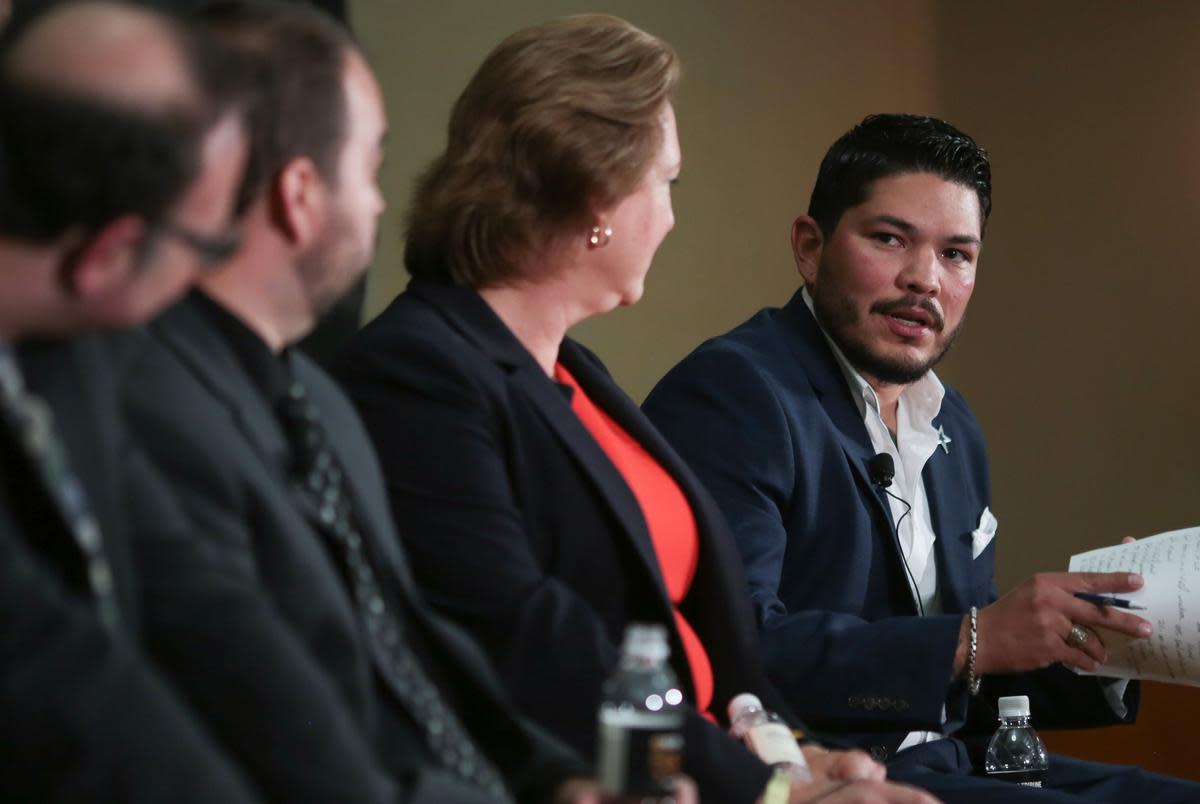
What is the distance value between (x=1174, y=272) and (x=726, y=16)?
5.11ft

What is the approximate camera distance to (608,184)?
6.49 feet

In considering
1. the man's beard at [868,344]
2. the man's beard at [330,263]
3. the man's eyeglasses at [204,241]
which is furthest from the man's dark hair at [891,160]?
the man's eyeglasses at [204,241]

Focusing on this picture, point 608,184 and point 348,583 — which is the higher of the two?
point 608,184

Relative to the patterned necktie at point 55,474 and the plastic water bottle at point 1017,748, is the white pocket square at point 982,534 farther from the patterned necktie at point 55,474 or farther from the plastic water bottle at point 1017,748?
the patterned necktie at point 55,474

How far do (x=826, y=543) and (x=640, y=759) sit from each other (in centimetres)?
99

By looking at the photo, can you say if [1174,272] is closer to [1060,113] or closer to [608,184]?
[1060,113]

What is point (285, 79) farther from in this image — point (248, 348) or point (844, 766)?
point (844, 766)

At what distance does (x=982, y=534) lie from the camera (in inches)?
109

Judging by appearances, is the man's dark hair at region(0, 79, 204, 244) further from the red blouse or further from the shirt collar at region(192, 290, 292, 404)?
the red blouse

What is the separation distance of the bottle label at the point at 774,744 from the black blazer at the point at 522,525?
0.33ft

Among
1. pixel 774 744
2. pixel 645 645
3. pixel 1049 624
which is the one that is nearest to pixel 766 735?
pixel 774 744

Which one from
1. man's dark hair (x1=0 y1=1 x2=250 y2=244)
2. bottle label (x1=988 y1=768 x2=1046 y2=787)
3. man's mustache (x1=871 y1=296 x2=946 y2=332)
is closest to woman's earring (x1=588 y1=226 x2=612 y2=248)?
man's mustache (x1=871 y1=296 x2=946 y2=332)

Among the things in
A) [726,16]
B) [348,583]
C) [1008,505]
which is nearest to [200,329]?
[348,583]

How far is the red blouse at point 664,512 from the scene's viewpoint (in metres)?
1.99
